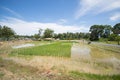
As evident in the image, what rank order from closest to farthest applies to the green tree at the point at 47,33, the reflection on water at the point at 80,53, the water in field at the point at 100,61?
the water in field at the point at 100,61 → the reflection on water at the point at 80,53 → the green tree at the point at 47,33

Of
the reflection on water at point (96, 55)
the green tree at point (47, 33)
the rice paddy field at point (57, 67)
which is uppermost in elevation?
the green tree at point (47, 33)

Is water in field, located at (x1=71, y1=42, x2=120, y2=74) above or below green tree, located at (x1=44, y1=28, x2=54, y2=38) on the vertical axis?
below

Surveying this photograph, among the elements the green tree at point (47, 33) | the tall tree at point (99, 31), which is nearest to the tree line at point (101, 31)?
the tall tree at point (99, 31)

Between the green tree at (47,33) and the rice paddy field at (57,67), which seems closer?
Answer: the rice paddy field at (57,67)

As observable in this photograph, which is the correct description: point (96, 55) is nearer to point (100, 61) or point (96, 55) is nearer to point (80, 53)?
point (80, 53)

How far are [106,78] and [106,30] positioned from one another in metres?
71.0

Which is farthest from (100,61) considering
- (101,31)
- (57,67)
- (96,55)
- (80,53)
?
(101,31)

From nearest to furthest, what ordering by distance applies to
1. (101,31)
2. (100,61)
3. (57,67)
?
(57,67) → (100,61) → (101,31)

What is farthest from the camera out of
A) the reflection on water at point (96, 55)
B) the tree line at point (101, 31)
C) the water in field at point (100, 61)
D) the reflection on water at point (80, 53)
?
the tree line at point (101, 31)

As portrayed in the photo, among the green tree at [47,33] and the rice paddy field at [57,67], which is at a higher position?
the green tree at [47,33]

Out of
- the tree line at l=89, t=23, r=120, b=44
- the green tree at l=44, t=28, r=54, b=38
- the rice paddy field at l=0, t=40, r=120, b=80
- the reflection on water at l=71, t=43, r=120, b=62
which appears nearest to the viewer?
the rice paddy field at l=0, t=40, r=120, b=80

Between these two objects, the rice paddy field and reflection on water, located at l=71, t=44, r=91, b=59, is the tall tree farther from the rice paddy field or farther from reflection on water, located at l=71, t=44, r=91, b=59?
the rice paddy field

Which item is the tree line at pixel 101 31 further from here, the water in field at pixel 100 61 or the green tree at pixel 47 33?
the water in field at pixel 100 61

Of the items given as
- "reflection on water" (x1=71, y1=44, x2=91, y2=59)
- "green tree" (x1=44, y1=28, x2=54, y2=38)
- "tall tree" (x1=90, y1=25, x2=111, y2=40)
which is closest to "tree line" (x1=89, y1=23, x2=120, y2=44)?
"tall tree" (x1=90, y1=25, x2=111, y2=40)
